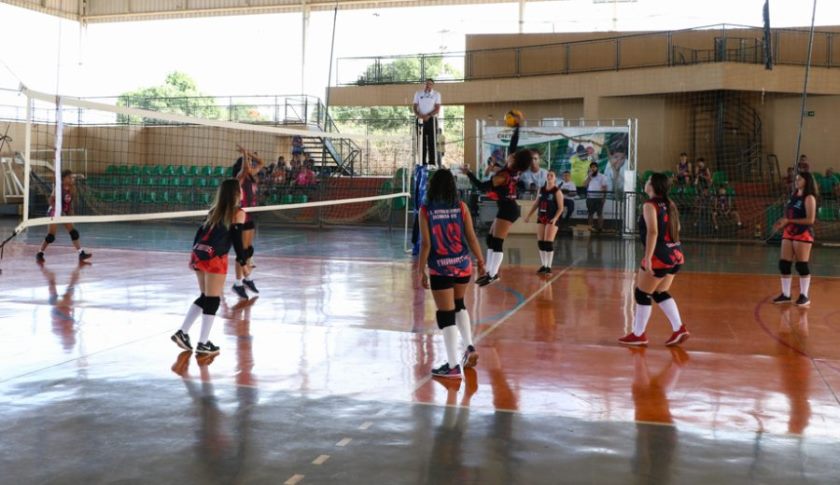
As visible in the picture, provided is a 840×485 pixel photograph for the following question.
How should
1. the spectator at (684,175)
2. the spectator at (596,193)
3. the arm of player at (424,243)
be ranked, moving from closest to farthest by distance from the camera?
the arm of player at (424,243), the spectator at (684,175), the spectator at (596,193)

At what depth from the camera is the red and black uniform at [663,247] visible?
803 centimetres

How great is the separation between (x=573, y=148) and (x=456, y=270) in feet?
59.7

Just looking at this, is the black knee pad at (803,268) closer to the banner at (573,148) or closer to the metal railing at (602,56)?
the banner at (573,148)

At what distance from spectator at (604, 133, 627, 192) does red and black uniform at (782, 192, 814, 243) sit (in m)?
12.7

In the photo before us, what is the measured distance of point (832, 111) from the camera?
1020 inches

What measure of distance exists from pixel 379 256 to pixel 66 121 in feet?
70.2

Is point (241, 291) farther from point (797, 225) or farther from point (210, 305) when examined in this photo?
point (797, 225)

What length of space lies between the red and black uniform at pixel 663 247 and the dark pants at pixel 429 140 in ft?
26.4

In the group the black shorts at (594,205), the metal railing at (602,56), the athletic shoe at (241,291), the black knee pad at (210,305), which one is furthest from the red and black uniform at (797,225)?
the metal railing at (602,56)

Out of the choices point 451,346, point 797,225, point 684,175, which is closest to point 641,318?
point 451,346

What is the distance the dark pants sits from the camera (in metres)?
15.7

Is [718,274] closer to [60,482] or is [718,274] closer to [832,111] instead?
[60,482]

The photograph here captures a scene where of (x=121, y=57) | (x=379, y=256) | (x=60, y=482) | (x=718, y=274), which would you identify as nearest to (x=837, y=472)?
(x=60, y=482)

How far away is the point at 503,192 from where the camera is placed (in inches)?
468
